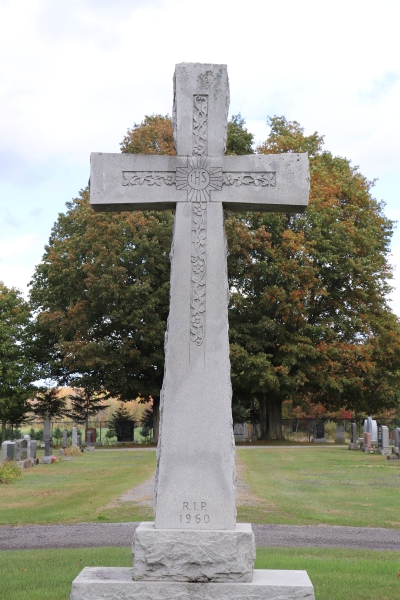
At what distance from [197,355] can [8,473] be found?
1651 centimetres

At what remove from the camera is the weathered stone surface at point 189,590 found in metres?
5.45

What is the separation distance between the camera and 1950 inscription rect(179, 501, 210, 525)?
587cm

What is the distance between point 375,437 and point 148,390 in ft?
35.4

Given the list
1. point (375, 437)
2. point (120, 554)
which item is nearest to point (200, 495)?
point (120, 554)

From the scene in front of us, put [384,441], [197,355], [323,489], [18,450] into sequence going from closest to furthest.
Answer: [197,355] < [323,489] < [18,450] < [384,441]

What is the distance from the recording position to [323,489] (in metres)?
17.8

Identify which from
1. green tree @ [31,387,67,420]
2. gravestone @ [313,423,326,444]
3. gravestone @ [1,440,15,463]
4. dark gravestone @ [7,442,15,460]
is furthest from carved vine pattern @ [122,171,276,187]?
green tree @ [31,387,67,420]

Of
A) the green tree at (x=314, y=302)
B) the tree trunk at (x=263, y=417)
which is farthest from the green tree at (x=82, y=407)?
the green tree at (x=314, y=302)

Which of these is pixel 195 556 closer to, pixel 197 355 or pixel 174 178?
pixel 197 355

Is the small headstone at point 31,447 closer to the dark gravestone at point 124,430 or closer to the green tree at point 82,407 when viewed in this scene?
the dark gravestone at point 124,430

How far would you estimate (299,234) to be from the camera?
36125 millimetres

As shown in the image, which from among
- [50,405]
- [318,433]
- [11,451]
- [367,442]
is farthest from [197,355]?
[50,405]

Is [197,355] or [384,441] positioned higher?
[197,355]

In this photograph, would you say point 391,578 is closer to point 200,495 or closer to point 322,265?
point 200,495
